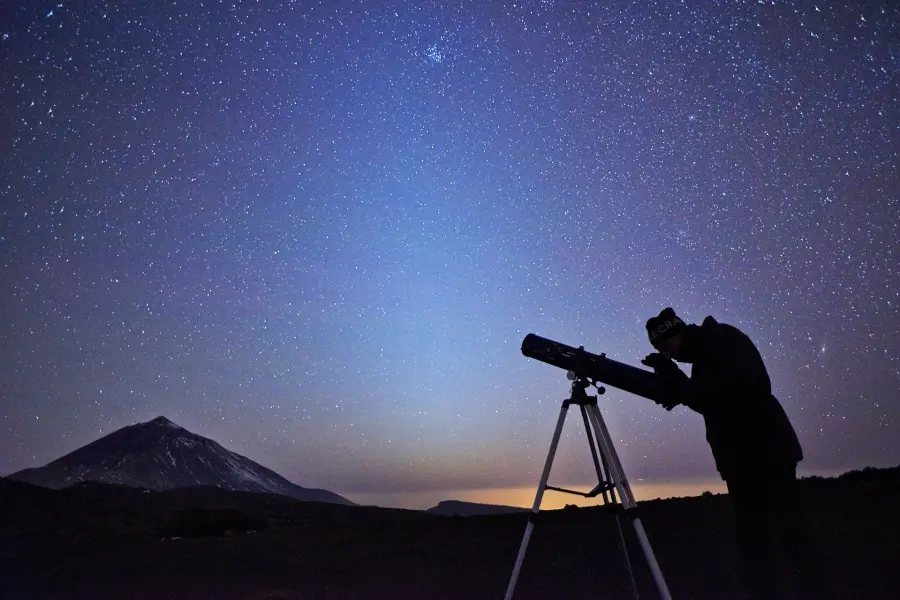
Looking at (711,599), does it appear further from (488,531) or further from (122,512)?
(122,512)

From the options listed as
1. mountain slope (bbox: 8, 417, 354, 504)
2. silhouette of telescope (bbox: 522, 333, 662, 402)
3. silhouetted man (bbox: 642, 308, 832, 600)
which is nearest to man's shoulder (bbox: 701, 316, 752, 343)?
silhouetted man (bbox: 642, 308, 832, 600)

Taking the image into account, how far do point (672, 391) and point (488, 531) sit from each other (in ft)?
22.5

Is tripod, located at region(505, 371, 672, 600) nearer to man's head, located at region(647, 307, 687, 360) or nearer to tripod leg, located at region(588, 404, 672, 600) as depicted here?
tripod leg, located at region(588, 404, 672, 600)

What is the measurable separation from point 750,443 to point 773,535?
649 mm

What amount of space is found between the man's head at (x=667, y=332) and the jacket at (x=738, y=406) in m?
0.15

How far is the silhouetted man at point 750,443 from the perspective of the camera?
4.12 metres

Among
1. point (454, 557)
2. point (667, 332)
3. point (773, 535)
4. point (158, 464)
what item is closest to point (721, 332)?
point (667, 332)

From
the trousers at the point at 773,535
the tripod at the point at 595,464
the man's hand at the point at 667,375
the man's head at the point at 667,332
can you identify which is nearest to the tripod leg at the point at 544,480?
the tripod at the point at 595,464

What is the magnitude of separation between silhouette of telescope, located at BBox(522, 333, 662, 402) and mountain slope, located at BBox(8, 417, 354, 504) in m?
79.8

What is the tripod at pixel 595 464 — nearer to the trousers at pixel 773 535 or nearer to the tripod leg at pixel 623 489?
the tripod leg at pixel 623 489

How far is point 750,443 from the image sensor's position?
4262 mm

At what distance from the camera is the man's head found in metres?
4.55

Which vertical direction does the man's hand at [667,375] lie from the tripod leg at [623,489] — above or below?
above

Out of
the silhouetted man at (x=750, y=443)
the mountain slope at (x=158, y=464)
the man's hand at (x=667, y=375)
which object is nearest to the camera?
the silhouetted man at (x=750, y=443)
